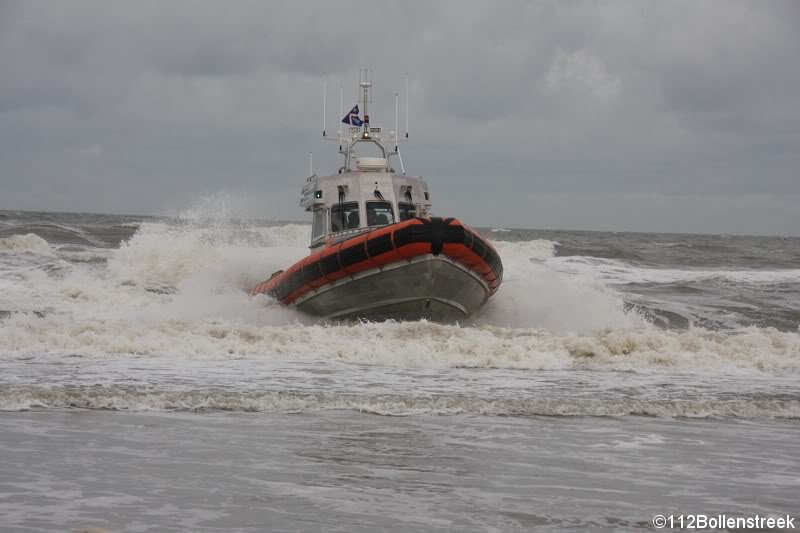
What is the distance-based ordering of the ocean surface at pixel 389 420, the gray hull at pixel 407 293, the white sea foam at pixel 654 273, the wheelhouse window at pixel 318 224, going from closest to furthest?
the ocean surface at pixel 389 420, the gray hull at pixel 407 293, the wheelhouse window at pixel 318 224, the white sea foam at pixel 654 273

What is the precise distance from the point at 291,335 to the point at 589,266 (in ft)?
67.5

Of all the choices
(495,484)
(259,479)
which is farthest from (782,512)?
(259,479)

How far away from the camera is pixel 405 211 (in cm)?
1277

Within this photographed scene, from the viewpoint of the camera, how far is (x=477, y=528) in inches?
154

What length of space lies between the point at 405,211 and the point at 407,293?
186 cm

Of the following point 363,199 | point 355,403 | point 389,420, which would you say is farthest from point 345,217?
point 389,420

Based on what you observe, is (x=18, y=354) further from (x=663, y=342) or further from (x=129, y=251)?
(x=129, y=251)

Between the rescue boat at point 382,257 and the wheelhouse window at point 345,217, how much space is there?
0.01 meters

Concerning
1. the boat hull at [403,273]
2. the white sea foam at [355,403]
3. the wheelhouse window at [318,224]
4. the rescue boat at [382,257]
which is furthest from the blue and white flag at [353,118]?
the white sea foam at [355,403]

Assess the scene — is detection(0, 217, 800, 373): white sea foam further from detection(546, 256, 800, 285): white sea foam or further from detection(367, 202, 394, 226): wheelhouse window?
detection(546, 256, 800, 285): white sea foam

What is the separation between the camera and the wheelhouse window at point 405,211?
1269cm

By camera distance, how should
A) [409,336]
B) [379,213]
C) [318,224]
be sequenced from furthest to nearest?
[318,224]
[379,213]
[409,336]

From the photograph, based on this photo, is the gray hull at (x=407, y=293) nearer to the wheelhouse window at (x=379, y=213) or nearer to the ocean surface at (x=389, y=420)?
the ocean surface at (x=389, y=420)

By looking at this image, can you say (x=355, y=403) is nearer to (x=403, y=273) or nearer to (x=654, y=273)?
(x=403, y=273)
